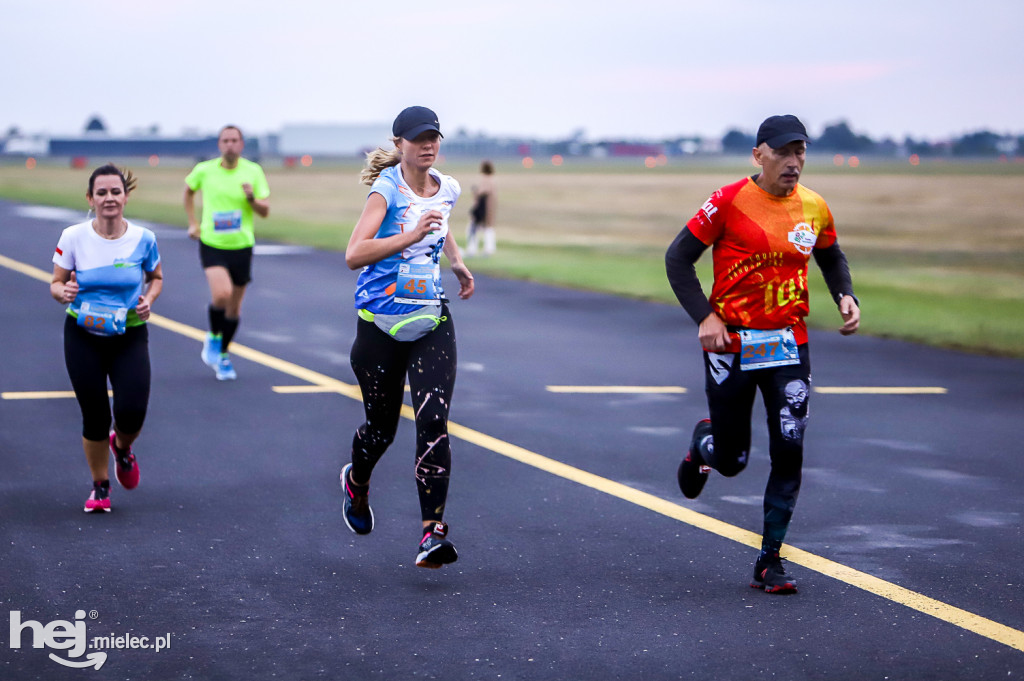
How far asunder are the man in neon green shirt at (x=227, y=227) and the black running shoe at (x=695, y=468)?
17.8 feet

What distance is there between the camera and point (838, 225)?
36.8 metres

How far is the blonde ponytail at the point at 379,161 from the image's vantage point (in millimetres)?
5887

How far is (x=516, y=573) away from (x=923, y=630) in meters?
1.75

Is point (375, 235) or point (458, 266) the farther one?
point (458, 266)

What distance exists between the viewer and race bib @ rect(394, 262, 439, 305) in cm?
577

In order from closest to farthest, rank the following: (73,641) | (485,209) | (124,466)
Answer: (73,641), (124,466), (485,209)

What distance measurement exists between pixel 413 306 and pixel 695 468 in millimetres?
1724

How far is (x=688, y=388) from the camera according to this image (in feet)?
35.8

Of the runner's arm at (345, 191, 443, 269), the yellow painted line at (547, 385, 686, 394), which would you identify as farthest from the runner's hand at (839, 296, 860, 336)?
the yellow painted line at (547, 385, 686, 394)

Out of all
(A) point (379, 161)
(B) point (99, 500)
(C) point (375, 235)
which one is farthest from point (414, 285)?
(B) point (99, 500)

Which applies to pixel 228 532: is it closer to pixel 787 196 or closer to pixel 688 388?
pixel 787 196

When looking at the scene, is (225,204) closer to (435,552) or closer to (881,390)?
(881,390)

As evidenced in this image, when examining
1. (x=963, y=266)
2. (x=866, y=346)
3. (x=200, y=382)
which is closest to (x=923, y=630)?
(x=200, y=382)

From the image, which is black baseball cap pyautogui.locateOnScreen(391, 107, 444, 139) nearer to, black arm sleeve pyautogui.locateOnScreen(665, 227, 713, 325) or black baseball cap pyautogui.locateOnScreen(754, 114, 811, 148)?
black arm sleeve pyautogui.locateOnScreen(665, 227, 713, 325)
